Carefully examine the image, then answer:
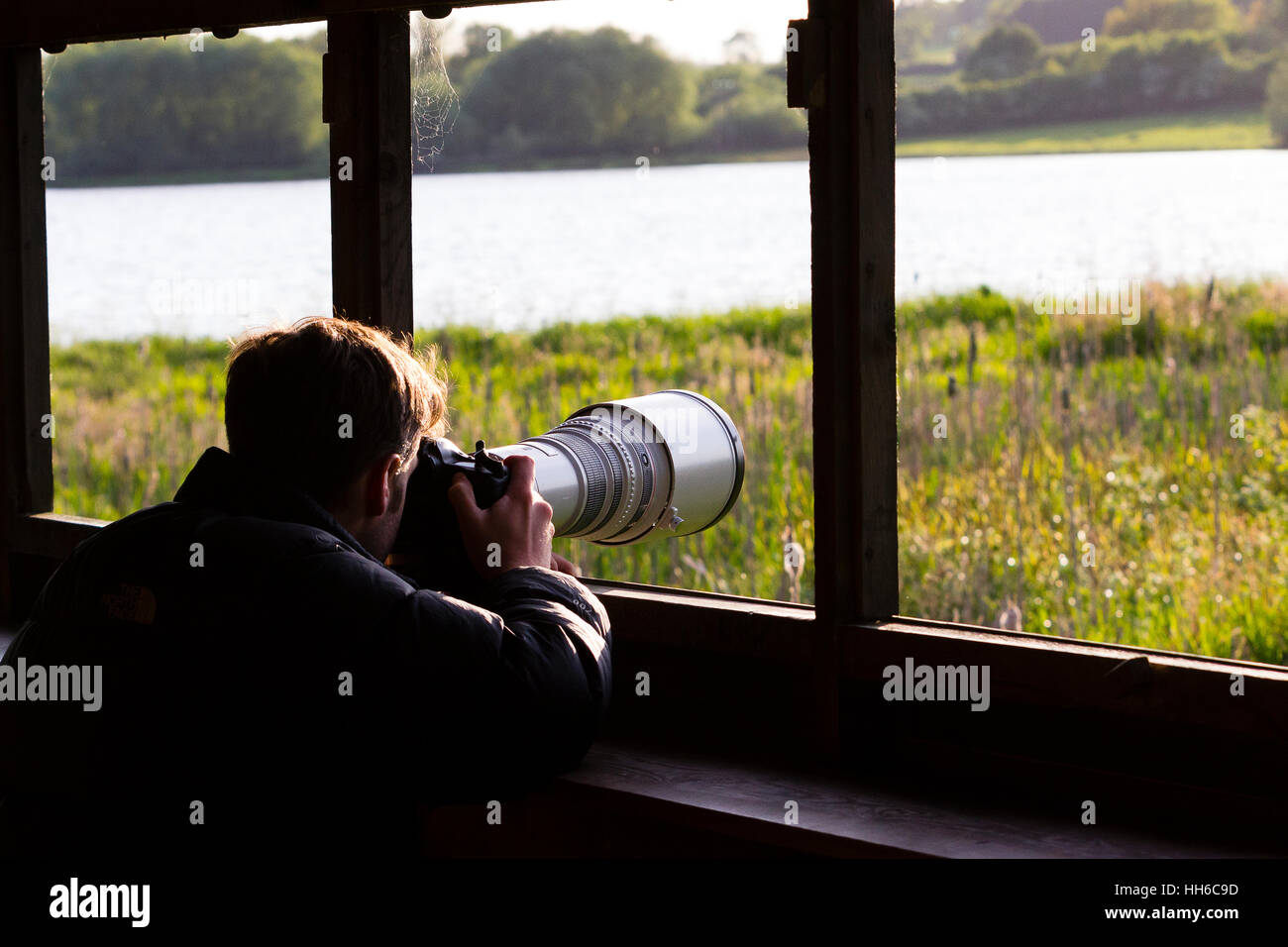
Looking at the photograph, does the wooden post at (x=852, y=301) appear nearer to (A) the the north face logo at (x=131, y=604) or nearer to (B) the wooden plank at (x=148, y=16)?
(B) the wooden plank at (x=148, y=16)

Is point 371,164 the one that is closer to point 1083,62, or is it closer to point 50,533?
point 50,533

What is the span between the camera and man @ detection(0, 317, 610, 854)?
1.31 metres

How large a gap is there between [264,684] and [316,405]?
29 centimetres

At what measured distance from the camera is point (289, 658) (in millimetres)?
1312

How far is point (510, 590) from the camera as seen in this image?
152 cm

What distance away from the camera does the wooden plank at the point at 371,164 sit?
2338mm

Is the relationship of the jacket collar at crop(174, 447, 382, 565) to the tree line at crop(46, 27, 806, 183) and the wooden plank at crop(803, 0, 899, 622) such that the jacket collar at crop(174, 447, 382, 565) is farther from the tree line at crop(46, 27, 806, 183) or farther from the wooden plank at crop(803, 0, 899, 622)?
the tree line at crop(46, 27, 806, 183)

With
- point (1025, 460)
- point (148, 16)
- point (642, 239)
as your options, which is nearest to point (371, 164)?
point (148, 16)

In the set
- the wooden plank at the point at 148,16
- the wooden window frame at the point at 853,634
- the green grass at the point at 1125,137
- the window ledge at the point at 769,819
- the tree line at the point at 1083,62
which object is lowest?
the window ledge at the point at 769,819

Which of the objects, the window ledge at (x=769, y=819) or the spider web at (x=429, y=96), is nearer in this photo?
the window ledge at (x=769, y=819)

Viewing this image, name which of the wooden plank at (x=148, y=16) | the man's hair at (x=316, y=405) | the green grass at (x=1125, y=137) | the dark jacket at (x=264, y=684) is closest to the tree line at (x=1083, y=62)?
the green grass at (x=1125, y=137)

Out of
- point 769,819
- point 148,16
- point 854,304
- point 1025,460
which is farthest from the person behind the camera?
point 1025,460

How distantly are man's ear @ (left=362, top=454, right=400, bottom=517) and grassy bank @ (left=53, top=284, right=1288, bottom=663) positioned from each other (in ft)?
5.51

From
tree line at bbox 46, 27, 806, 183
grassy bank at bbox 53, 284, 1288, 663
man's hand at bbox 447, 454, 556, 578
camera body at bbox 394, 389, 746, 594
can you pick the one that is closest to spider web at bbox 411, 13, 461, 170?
tree line at bbox 46, 27, 806, 183
